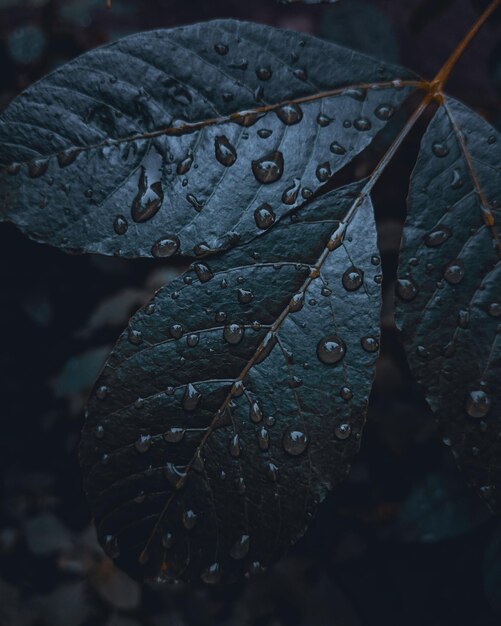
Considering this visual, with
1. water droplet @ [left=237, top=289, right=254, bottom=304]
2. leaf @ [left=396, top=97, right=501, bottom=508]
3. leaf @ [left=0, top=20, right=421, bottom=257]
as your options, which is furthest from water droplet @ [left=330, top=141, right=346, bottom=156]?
water droplet @ [left=237, top=289, right=254, bottom=304]

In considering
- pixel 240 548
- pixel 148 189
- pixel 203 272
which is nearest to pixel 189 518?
pixel 240 548

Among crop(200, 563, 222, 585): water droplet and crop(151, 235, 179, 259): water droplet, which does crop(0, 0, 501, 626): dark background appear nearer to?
crop(200, 563, 222, 585): water droplet

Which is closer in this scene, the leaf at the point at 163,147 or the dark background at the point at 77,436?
the leaf at the point at 163,147

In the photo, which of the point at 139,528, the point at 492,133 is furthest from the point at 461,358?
the point at 139,528

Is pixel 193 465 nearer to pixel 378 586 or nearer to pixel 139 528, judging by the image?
pixel 139 528

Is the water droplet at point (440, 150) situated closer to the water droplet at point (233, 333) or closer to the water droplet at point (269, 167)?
the water droplet at point (269, 167)

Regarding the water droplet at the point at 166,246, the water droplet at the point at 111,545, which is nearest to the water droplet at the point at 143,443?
the water droplet at the point at 111,545
